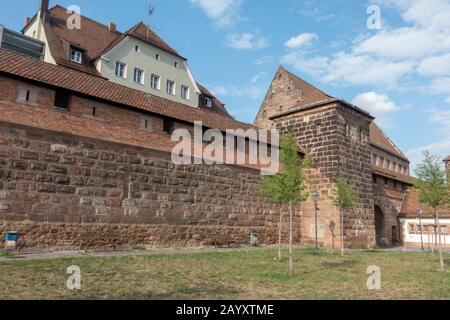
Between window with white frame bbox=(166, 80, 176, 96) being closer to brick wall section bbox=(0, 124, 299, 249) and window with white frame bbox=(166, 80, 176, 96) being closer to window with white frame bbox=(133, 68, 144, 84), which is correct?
window with white frame bbox=(133, 68, 144, 84)

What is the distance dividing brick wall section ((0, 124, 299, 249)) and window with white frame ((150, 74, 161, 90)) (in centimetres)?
1380

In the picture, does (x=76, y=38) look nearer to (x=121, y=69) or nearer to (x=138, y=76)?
(x=121, y=69)

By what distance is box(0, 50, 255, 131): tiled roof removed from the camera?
Result: 12087 millimetres

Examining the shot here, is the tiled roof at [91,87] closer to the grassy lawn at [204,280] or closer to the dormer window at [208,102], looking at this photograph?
the grassy lawn at [204,280]

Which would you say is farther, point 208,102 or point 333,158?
point 208,102

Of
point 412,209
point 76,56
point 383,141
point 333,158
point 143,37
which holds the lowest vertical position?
point 412,209

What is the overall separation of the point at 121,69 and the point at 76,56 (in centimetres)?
322

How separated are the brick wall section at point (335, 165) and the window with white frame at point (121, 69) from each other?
41.6 feet

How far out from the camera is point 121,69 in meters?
26.3

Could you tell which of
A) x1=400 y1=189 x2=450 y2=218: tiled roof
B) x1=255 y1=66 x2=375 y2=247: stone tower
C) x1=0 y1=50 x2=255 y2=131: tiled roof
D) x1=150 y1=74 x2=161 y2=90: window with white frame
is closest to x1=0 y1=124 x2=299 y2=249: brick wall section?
x1=0 y1=50 x2=255 y2=131: tiled roof

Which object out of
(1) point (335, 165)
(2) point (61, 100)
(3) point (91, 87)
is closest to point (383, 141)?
(1) point (335, 165)

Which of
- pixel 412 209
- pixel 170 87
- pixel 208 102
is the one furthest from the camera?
pixel 208 102

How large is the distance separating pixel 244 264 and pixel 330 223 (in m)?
10.2

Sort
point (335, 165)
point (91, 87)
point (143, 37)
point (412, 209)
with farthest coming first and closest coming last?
point (412, 209), point (143, 37), point (335, 165), point (91, 87)
